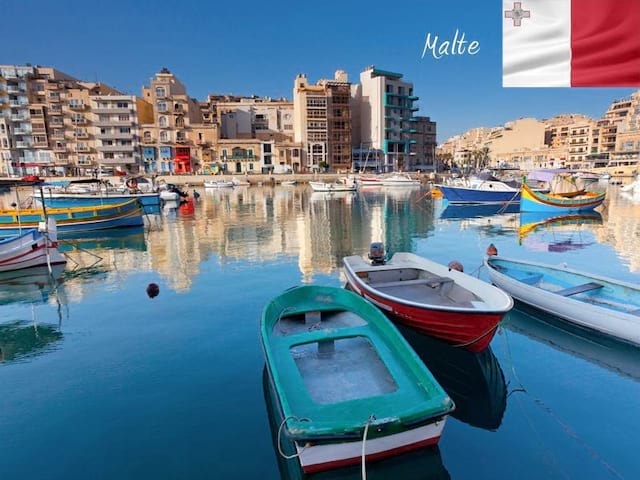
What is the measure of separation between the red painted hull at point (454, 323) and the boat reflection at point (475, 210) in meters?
24.9

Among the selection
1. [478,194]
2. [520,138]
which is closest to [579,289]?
[478,194]

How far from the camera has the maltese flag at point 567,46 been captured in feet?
9.59

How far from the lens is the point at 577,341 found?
927 cm

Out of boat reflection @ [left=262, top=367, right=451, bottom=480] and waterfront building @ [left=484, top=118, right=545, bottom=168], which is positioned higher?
waterfront building @ [left=484, top=118, right=545, bottom=168]

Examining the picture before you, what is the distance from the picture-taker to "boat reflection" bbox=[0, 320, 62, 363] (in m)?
9.07

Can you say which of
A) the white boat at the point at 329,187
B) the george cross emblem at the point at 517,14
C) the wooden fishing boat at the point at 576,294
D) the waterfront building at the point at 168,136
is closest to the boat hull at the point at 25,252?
the wooden fishing boat at the point at 576,294

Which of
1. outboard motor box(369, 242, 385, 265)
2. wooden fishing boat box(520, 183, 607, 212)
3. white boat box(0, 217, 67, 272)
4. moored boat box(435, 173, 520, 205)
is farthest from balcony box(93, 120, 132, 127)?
outboard motor box(369, 242, 385, 265)

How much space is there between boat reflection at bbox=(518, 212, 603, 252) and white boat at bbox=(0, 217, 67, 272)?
2183 cm

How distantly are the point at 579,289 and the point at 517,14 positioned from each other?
9.52 metres

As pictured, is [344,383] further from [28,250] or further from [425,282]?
[28,250]

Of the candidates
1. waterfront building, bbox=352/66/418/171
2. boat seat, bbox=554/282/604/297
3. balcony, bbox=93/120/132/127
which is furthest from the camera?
waterfront building, bbox=352/66/418/171

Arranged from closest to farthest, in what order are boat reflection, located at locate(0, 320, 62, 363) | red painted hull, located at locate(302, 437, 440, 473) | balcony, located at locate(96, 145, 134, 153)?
1. red painted hull, located at locate(302, 437, 440, 473)
2. boat reflection, located at locate(0, 320, 62, 363)
3. balcony, located at locate(96, 145, 134, 153)

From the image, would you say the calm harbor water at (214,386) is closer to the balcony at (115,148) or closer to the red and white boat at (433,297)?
the red and white boat at (433,297)

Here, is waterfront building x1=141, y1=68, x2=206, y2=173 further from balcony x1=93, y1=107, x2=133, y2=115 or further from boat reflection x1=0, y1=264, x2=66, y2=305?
boat reflection x1=0, y1=264, x2=66, y2=305
